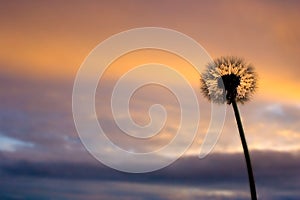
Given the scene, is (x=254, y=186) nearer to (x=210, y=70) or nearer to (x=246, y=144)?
(x=246, y=144)

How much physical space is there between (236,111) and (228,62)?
520 centimetres

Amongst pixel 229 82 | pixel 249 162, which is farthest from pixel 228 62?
pixel 249 162

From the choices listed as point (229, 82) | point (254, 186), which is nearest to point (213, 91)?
point (229, 82)

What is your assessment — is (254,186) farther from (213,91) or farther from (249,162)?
(213,91)

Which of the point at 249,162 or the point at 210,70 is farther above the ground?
the point at 210,70

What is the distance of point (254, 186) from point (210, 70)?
41.2ft

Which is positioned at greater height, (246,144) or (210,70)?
(210,70)

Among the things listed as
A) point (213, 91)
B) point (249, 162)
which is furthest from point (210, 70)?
point (249, 162)

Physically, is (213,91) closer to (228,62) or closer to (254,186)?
(228,62)

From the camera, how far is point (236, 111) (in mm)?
110562

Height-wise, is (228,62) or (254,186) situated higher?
(228,62)

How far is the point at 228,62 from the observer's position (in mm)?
109125

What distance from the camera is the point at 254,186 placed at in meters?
107

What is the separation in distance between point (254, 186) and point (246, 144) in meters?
4.66
